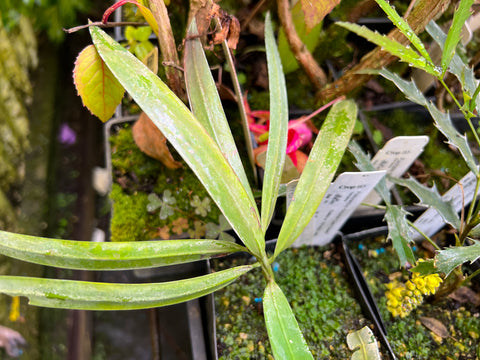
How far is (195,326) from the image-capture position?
784 mm

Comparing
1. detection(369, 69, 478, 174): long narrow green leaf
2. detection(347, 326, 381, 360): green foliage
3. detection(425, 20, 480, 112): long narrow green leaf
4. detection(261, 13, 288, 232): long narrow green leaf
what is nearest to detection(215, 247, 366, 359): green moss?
detection(347, 326, 381, 360): green foliage

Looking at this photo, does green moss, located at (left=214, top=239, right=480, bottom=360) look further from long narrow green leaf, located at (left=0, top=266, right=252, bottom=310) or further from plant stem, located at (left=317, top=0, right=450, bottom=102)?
plant stem, located at (left=317, top=0, right=450, bottom=102)

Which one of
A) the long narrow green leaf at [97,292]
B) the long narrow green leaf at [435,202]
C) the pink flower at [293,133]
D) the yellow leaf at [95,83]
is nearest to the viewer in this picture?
the long narrow green leaf at [97,292]

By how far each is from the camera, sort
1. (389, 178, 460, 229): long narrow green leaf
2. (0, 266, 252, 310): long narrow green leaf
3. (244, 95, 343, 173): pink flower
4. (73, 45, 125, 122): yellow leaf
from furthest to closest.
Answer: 1. (244, 95, 343, 173): pink flower
2. (389, 178, 460, 229): long narrow green leaf
3. (73, 45, 125, 122): yellow leaf
4. (0, 266, 252, 310): long narrow green leaf

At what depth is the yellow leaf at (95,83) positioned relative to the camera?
1.92 ft

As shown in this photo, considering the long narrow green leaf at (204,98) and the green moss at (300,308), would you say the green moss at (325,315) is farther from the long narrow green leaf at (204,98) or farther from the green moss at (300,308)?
the long narrow green leaf at (204,98)

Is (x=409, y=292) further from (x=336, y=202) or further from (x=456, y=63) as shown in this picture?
(x=456, y=63)

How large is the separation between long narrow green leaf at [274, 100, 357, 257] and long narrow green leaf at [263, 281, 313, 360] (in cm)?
7

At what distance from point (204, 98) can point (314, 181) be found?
0.74ft

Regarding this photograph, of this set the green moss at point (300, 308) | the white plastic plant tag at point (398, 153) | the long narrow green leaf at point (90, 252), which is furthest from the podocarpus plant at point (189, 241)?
the green moss at point (300, 308)

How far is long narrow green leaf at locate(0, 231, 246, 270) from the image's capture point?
0.50m

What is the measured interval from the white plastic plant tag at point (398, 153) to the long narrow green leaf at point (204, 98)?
0.95ft

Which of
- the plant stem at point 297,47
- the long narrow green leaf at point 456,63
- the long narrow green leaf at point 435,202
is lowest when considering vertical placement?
the long narrow green leaf at point 435,202

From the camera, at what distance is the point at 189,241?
58cm
